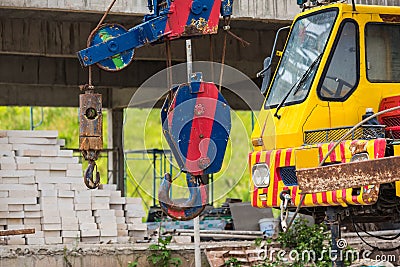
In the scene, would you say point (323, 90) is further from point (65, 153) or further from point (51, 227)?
point (65, 153)

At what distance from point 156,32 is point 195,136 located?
104cm

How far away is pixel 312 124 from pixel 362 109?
23.4 inches

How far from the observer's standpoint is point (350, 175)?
6883 mm

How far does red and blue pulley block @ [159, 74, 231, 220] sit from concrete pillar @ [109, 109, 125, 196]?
17273 mm

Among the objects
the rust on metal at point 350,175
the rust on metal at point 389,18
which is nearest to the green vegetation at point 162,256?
the rust on metal at point 389,18

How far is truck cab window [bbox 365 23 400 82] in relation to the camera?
9.66m

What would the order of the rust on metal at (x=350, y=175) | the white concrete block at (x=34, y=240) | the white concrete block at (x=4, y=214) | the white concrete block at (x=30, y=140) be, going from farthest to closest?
the white concrete block at (x=30, y=140) → the white concrete block at (x=4, y=214) → the white concrete block at (x=34, y=240) → the rust on metal at (x=350, y=175)

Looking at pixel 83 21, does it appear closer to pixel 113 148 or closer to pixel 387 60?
pixel 387 60

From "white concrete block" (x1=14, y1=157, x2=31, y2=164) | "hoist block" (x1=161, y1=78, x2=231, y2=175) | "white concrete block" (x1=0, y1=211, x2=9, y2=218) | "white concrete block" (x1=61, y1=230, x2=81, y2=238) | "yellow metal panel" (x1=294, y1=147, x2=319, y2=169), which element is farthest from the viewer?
"white concrete block" (x1=14, y1=157, x2=31, y2=164)

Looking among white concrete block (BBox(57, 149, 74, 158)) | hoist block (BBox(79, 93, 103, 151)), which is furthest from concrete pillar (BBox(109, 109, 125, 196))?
hoist block (BBox(79, 93, 103, 151))

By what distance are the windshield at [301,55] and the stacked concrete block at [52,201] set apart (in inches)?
184

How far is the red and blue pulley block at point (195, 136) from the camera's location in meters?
7.50

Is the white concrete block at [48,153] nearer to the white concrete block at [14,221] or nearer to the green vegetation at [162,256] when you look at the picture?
the white concrete block at [14,221]

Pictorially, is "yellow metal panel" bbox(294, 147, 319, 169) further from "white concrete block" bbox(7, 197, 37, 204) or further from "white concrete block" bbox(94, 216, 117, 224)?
"white concrete block" bbox(7, 197, 37, 204)
